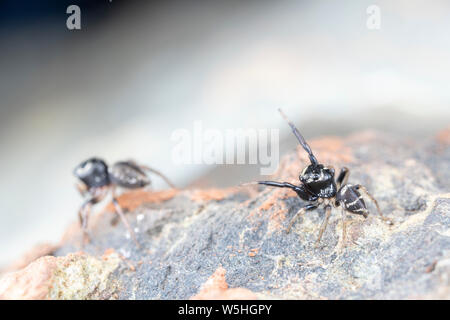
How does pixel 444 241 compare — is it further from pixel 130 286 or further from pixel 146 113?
pixel 146 113

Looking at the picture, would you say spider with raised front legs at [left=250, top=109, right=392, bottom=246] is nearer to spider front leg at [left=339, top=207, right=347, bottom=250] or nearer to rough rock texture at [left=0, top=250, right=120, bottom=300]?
spider front leg at [left=339, top=207, right=347, bottom=250]

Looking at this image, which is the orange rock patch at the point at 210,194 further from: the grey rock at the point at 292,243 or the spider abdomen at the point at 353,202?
the spider abdomen at the point at 353,202

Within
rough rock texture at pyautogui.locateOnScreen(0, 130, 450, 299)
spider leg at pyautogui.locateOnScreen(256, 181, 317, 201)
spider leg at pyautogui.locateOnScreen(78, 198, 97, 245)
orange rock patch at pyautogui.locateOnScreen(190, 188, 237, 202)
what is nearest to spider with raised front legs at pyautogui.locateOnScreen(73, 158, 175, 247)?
spider leg at pyautogui.locateOnScreen(78, 198, 97, 245)

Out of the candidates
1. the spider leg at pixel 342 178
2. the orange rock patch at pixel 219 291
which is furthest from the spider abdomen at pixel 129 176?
the spider leg at pixel 342 178

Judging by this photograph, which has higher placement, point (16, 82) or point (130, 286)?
point (16, 82)
